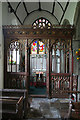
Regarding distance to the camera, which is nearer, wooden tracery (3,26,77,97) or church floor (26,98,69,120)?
church floor (26,98,69,120)

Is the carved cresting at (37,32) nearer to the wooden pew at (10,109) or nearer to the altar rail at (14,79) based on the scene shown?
the altar rail at (14,79)

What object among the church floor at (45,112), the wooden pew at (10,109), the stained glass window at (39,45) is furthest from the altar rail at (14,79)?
the stained glass window at (39,45)

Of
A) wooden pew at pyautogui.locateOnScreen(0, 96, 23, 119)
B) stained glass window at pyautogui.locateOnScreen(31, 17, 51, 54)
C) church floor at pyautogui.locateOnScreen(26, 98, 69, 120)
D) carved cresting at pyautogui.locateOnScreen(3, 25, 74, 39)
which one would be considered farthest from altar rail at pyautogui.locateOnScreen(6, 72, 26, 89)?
stained glass window at pyautogui.locateOnScreen(31, 17, 51, 54)

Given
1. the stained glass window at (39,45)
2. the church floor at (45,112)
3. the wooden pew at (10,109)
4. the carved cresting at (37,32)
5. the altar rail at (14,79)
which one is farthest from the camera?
the stained glass window at (39,45)

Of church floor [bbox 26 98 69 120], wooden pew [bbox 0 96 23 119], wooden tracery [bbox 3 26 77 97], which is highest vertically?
wooden tracery [bbox 3 26 77 97]

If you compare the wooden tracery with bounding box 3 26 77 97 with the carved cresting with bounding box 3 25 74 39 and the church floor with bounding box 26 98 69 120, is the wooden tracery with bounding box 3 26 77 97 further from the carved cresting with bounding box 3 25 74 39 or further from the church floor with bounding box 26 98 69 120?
the church floor with bounding box 26 98 69 120

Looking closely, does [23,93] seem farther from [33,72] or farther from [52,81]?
[33,72]

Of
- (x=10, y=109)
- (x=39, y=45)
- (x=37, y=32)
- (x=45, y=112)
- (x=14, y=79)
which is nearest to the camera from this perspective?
(x=10, y=109)

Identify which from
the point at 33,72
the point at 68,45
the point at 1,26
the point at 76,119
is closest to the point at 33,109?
the point at 76,119

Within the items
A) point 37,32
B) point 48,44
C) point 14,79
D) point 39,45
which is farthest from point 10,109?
point 39,45

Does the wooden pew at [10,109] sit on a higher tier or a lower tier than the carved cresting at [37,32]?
lower

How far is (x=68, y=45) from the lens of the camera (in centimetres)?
452

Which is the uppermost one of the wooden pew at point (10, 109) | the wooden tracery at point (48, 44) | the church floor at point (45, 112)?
the wooden tracery at point (48, 44)

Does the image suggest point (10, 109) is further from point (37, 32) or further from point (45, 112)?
point (37, 32)
